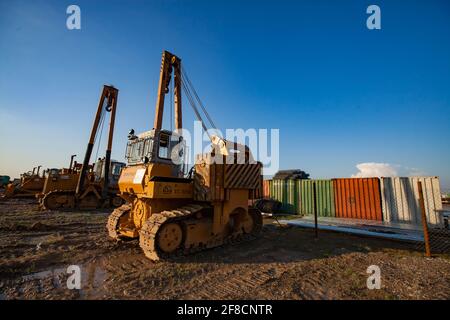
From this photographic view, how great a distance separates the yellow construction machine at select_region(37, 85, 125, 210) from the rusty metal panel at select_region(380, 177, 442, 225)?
20.8m

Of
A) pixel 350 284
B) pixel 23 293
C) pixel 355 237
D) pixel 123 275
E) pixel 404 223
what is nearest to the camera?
pixel 23 293

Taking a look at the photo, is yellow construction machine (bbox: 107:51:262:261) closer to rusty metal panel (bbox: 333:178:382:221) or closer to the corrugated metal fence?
the corrugated metal fence

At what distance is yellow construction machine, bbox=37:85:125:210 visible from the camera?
18.0 metres

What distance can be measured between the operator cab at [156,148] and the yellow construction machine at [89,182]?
41.1 feet

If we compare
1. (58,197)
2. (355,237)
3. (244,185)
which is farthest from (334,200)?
(58,197)

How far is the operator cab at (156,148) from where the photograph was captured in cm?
721

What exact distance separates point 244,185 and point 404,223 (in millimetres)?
11186

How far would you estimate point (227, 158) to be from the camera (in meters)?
7.76

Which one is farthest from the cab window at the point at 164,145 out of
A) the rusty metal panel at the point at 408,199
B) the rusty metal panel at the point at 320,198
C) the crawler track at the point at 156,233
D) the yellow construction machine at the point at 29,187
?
the yellow construction machine at the point at 29,187

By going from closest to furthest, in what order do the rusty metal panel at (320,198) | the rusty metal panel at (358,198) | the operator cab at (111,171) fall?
the rusty metal panel at (358,198), the rusty metal panel at (320,198), the operator cab at (111,171)

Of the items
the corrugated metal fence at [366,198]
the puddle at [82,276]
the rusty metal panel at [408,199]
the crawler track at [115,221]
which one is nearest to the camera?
the puddle at [82,276]

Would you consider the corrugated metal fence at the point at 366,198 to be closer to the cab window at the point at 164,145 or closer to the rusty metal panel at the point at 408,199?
the rusty metal panel at the point at 408,199

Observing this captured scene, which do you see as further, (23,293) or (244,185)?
(244,185)

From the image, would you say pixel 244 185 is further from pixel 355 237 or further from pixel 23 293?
pixel 23 293
